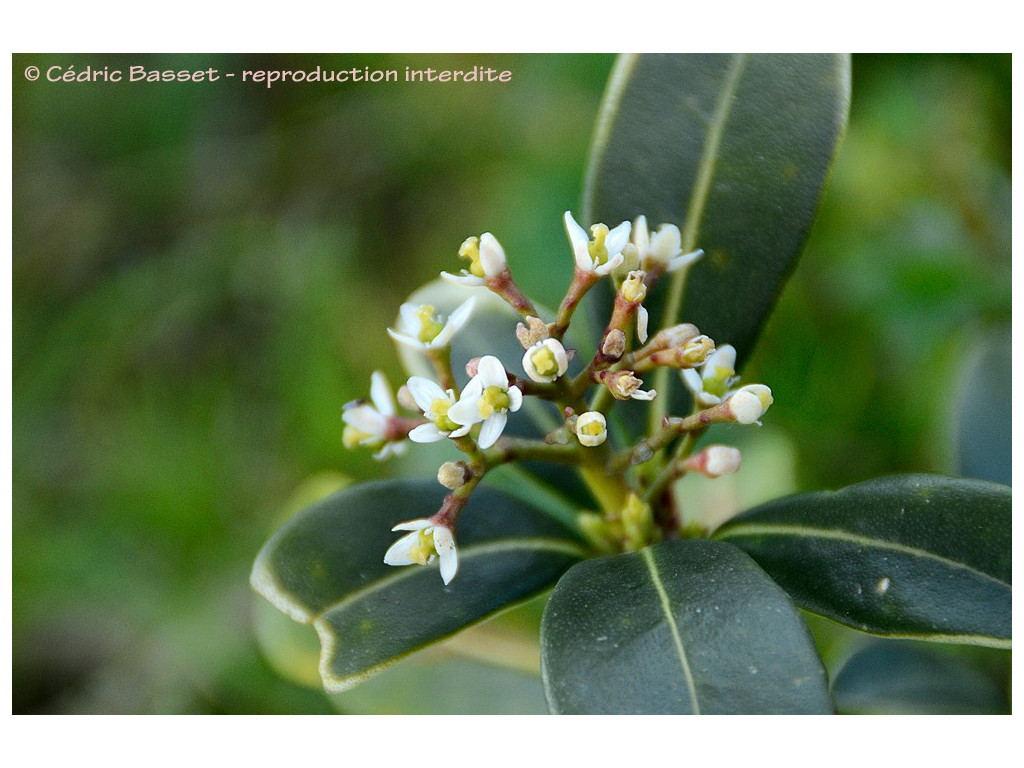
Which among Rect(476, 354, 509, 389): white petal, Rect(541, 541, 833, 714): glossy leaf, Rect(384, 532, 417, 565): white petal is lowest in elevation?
Rect(541, 541, 833, 714): glossy leaf

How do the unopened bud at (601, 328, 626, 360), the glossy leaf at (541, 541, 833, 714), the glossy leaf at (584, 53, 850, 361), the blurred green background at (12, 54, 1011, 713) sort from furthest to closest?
the blurred green background at (12, 54, 1011, 713)
the glossy leaf at (584, 53, 850, 361)
the unopened bud at (601, 328, 626, 360)
the glossy leaf at (541, 541, 833, 714)

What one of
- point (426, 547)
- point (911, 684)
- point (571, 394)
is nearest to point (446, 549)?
point (426, 547)

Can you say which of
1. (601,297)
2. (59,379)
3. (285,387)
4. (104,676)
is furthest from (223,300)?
(601,297)

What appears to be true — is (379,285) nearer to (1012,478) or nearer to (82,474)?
(82,474)

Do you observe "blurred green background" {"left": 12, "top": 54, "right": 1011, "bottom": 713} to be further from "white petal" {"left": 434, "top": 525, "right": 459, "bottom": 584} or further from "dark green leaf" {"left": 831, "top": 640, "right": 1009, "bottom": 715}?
"white petal" {"left": 434, "top": 525, "right": 459, "bottom": 584}

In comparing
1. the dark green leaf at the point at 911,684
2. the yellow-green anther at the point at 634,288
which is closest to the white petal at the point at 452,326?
the yellow-green anther at the point at 634,288

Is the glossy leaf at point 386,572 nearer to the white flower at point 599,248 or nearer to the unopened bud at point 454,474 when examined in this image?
the unopened bud at point 454,474

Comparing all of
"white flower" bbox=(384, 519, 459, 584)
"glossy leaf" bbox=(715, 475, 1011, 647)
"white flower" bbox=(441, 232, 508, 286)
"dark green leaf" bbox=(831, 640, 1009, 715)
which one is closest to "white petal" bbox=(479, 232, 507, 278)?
"white flower" bbox=(441, 232, 508, 286)
